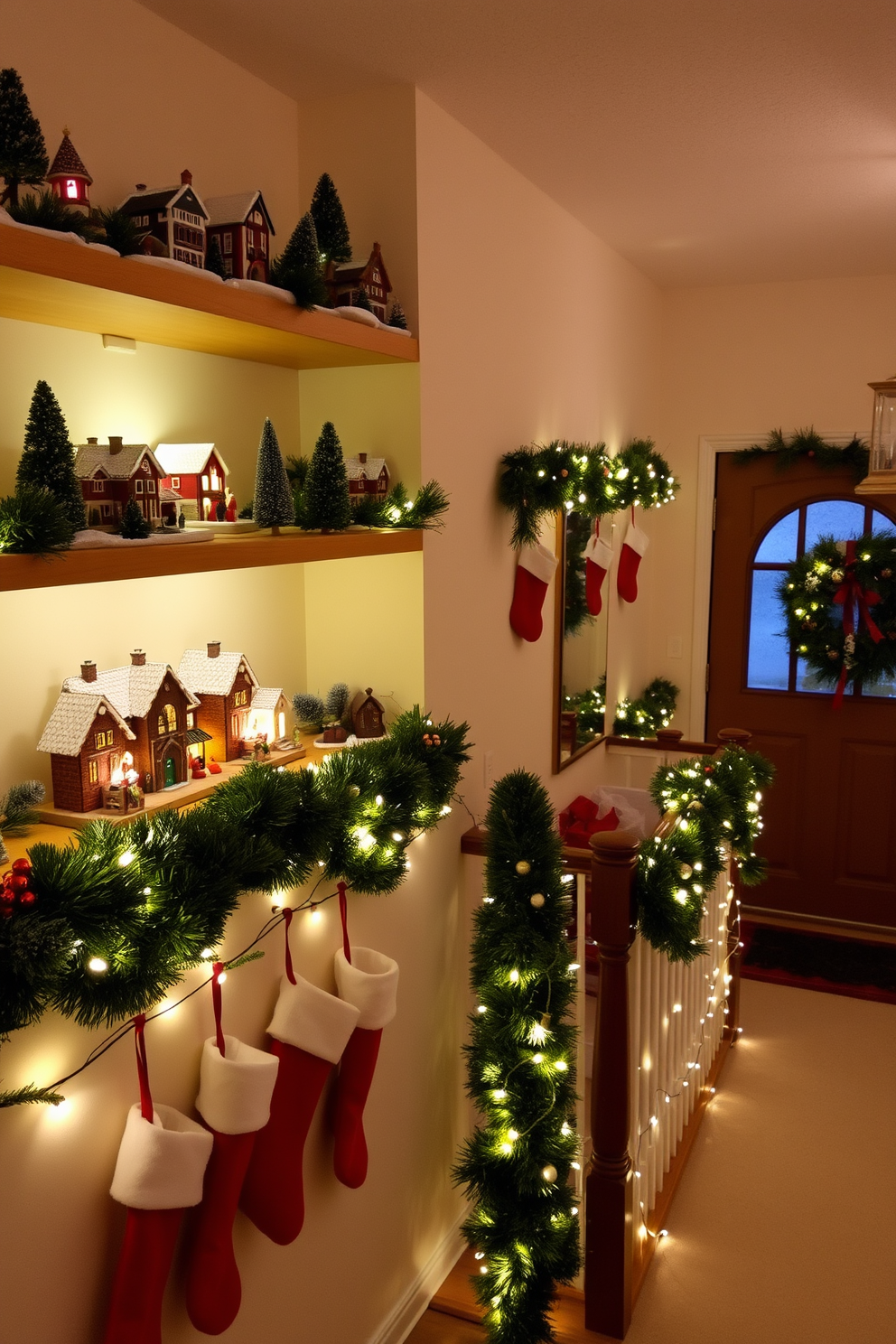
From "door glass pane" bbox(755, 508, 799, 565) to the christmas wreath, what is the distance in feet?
0.24

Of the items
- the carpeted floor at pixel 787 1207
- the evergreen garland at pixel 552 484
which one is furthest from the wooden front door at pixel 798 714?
the evergreen garland at pixel 552 484

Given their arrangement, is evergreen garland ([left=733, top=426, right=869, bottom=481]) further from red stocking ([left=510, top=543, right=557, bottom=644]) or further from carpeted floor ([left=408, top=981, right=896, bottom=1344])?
carpeted floor ([left=408, top=981, right=896, bottom=1344])

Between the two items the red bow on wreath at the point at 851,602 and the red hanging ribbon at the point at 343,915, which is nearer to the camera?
the red hanging ribbon at the point at 343,915

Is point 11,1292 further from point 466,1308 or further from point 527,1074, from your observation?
point 466,1308

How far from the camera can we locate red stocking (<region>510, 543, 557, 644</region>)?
9.95 ft

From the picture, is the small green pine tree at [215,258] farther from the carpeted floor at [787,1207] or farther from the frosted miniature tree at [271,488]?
the carpeted floor at [787,1207]

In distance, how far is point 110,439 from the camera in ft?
5.32

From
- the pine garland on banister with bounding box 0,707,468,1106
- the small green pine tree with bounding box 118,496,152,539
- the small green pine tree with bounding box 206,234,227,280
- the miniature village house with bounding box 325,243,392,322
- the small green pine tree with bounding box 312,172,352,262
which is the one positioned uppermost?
the small green pine tree with bounding box 312,172,352,262

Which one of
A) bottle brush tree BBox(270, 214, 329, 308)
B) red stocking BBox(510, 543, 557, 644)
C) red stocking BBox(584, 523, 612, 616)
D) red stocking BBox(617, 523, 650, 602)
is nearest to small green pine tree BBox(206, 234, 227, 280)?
bottle brush tree BBox(270, 214, 329, 308)

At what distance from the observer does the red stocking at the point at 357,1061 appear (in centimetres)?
205

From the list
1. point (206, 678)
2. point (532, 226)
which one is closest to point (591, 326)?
point (532, 226)

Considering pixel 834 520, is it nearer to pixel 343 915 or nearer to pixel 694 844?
pixel 694 844

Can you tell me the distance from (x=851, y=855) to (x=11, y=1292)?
4067mm

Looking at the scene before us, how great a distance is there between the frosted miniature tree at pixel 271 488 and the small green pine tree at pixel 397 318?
1.47ft
